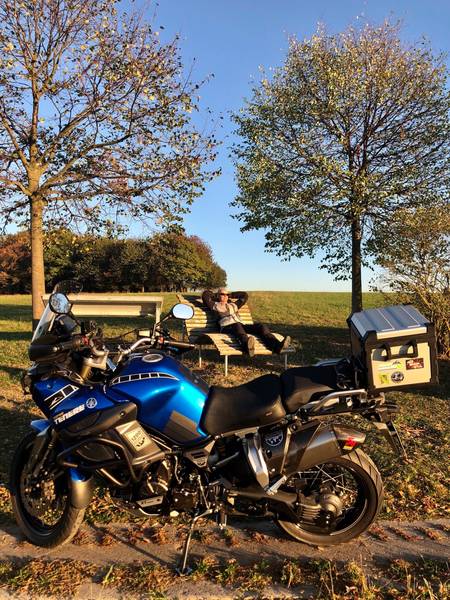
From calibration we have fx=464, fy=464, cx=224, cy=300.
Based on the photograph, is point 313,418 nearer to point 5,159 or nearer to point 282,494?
point 282,494

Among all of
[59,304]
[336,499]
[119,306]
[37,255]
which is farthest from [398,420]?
[37,255]

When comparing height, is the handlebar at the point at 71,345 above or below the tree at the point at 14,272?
below

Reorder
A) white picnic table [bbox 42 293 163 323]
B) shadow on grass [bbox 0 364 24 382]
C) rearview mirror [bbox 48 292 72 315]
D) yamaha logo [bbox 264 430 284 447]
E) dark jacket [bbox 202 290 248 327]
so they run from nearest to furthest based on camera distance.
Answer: yamaha logo [bbox 264 430 284 447]
rearview mirror [bbox 48 292 72 315]
shadow on grass [bbox 0 364 24 382]
dark jacket [bbox 202 290 248 327]
white picnic table [bbox 42 293 163 323]

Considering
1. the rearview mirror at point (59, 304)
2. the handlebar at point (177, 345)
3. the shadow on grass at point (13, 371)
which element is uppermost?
the rearview mirror at point (59, 304)

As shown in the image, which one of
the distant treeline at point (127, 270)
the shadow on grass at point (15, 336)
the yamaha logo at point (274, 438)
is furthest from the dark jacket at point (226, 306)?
the distant treeline at point (127, 270)

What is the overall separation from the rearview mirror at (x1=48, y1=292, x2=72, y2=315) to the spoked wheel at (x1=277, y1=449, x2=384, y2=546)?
177 cm

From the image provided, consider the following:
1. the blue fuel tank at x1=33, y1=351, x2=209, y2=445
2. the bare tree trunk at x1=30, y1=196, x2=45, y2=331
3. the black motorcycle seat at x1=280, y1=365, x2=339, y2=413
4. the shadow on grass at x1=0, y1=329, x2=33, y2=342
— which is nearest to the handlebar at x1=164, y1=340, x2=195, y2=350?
the blue fuel tank at x1=33, y1=351, x2=209, y2=445

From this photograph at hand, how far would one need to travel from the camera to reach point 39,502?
9.95 feet

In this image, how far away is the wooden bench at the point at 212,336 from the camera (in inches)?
271

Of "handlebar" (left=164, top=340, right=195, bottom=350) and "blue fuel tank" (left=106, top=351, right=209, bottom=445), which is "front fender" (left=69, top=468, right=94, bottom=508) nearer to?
"blue fuel tank" (left=106, top=351, right=209, bottom=445)

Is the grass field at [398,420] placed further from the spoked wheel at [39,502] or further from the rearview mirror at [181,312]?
the rearview mirror at [181,312]

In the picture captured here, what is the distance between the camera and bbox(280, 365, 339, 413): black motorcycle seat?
8.72 feet

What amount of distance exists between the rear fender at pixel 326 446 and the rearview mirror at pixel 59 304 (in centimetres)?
170

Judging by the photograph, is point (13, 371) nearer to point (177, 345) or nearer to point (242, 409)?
point (177, 345)
